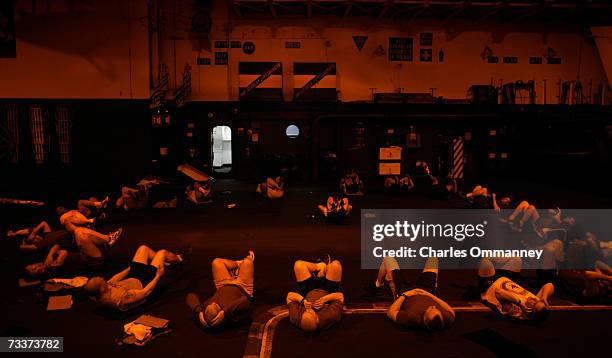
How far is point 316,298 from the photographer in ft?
17.4

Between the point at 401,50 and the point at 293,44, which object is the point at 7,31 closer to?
the point at 293,44

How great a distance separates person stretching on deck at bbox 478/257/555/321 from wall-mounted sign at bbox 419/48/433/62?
13.4 meters

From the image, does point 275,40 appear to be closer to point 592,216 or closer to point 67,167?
point 67,167

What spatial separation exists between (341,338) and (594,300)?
3507mm

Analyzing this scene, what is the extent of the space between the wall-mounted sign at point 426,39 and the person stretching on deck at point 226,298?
14652 millimetres

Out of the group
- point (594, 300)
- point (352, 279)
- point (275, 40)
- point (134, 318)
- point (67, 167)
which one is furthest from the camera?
point (275, 40)

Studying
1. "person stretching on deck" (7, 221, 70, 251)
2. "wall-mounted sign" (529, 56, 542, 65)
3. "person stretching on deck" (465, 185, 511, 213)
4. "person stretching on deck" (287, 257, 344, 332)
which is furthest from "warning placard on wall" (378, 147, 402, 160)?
"person stretching on deck" (7, 221, 70, 251)

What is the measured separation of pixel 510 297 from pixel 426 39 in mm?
14502

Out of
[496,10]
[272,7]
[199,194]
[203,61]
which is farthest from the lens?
[203,61]

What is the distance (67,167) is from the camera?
52.5 feet

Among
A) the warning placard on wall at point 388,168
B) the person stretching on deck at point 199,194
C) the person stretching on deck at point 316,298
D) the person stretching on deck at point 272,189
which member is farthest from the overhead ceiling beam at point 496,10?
the person stretching on deck at point 316,298

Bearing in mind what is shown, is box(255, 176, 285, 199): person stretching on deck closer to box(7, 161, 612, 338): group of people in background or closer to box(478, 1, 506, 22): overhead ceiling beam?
box(7, 161, 612, 338): group of people in background

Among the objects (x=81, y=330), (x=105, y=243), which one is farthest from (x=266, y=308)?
(x=105, y=243)

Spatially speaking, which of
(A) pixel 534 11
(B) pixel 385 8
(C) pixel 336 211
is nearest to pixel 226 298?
(C) pixel 336 211
